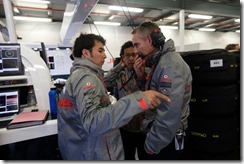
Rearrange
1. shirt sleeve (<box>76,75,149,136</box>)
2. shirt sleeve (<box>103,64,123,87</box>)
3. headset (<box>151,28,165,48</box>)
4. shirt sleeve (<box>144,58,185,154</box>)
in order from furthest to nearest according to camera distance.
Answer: shirt sleeve (<box>103,64,123,87</box>) → headset (<box>151,28,165,48</box>) → shirt sleeve (<box>144,58,185,154</box>) → shirt sleeve (<box>76,75,149,136</box>)

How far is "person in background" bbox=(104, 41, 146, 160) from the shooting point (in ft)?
4.71

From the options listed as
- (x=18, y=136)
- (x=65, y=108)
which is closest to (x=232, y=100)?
(x=65, y=108)

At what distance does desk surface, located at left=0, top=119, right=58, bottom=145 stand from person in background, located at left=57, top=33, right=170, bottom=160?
20 cm

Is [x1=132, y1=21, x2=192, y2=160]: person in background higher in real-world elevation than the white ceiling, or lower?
lower

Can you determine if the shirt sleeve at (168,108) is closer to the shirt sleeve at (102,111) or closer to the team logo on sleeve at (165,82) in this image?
the team logo on sleeve at (165,82)

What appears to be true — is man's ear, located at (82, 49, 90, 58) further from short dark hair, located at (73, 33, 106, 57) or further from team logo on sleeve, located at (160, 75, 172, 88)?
team logo on sleeve, located at (160, 75, 172, 88)

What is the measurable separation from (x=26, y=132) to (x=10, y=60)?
2.35 ft

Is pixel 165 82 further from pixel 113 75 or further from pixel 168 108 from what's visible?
pixel 113 75

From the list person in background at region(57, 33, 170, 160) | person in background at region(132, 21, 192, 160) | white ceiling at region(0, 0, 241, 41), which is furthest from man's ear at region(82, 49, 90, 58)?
white ceiling at region(0, 0, 241, 41)

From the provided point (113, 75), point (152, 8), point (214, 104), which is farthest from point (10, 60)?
point (152, 8)

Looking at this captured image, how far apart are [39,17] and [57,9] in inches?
51.0

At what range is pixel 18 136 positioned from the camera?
112cm

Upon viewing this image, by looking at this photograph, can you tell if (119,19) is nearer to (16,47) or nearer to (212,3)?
(212,3)

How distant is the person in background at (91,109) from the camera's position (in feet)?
2.65
